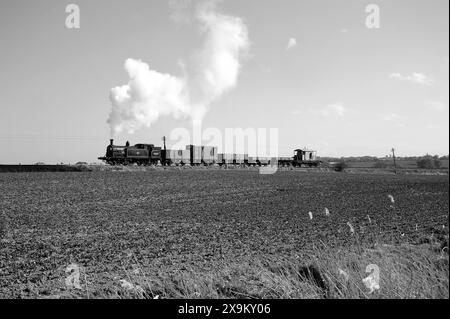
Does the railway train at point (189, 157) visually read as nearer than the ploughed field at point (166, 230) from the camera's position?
No

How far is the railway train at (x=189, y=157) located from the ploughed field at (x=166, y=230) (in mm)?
30308

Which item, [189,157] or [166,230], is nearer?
[166,230]

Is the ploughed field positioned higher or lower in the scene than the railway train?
lower

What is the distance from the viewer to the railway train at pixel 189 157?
56.7 metres

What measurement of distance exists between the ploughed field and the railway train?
1193 inches

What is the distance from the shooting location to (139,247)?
1144 centimetres

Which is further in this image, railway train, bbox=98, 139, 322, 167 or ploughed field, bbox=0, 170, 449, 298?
railway train, bbox=98, 139, 322, 167

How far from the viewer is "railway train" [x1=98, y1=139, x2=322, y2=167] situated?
56656mm

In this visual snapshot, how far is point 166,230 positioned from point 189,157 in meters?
56.5

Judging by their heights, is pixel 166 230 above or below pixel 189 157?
below

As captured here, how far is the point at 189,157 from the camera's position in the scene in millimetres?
70500

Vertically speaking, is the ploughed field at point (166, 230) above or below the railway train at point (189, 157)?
below

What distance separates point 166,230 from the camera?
14305 mm
